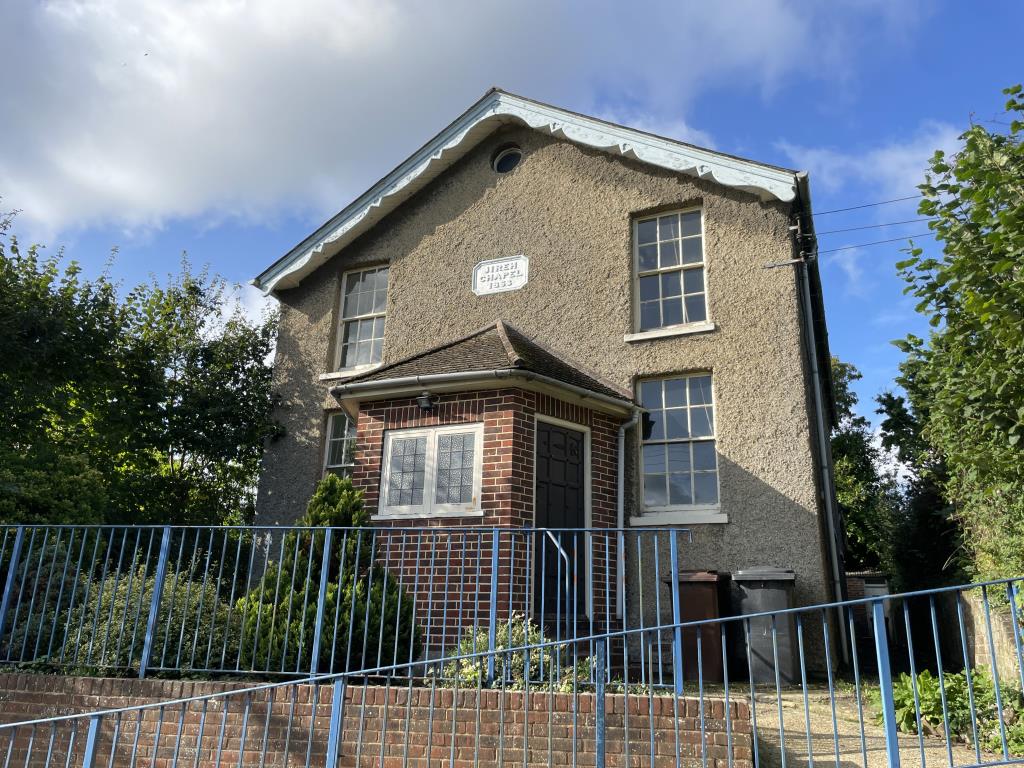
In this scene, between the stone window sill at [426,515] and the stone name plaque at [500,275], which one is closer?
the stone window sill at [426,515]

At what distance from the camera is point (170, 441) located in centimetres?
1380

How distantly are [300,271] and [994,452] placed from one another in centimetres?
1070

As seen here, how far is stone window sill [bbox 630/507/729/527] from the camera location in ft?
32.7

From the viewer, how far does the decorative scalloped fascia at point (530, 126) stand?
35.4 ft

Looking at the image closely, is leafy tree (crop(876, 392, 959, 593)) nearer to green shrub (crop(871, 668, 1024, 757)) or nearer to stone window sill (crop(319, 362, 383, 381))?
green shrub (crop(871, 668, 1024, 757))

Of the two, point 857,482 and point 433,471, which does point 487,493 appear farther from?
point 857,482

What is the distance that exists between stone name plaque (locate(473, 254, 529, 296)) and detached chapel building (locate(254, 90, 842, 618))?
24mm

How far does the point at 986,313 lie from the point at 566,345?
22.0 ft

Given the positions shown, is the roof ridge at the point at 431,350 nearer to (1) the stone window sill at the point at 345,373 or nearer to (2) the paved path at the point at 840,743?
(1) the stone window sill at the point at 345,373

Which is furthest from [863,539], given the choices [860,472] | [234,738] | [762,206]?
[234,738]

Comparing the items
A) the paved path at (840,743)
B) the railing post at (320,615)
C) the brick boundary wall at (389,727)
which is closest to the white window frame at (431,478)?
the railing post at (320,615)

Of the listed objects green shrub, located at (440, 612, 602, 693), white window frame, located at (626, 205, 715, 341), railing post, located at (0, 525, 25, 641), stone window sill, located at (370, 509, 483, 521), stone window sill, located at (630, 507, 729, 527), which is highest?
white window frame, located at (626, 205, 715, 341)

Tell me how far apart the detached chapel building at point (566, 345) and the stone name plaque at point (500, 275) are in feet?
0.08

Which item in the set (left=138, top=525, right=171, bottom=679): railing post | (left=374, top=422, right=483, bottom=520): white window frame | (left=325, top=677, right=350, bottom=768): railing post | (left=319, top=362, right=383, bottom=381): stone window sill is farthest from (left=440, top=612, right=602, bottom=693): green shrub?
(left=319, top=362, right=383, bottom=381): stone window sill
